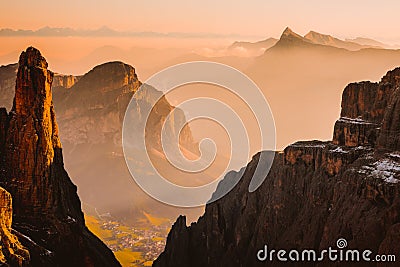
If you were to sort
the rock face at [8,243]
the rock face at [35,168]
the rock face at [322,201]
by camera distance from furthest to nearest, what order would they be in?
the rock face at [322,201] → the rock face at [35,168] → the rock face at [8,243]

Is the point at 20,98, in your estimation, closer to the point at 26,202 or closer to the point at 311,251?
the point at 26,202

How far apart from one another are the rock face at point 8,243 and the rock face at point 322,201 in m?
40.0

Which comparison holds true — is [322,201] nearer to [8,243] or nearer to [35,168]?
[35,168]

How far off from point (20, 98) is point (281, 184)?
4850 cm

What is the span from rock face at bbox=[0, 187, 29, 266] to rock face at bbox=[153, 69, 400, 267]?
39975mm

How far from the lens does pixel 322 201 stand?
78.6 m

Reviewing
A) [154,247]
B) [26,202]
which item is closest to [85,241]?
[26,202]

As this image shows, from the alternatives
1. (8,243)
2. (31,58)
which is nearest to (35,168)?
(31,58)

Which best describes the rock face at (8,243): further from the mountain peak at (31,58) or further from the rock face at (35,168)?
the mountain peak at (31,58)

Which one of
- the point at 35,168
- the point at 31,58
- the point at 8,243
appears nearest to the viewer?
the point at 8,243

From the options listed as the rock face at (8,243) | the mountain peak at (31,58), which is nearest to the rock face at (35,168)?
the mountain peak at (31,58)

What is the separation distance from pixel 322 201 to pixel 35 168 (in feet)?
144

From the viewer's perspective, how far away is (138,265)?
128 meters

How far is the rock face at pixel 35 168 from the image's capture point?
217 ft
